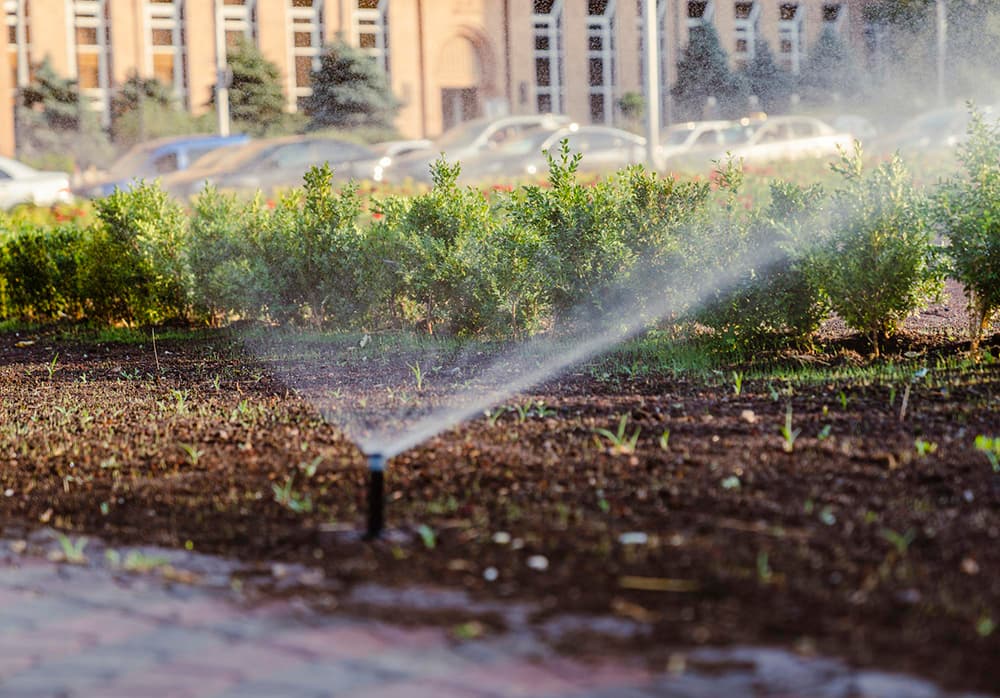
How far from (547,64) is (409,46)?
4.21 metres

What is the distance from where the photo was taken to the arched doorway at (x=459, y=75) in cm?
3806

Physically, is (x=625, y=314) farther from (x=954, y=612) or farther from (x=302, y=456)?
(x=954, y=612)

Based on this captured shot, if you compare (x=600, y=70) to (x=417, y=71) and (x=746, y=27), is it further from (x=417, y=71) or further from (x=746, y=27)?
(x=746, y=27)

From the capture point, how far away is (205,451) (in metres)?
4.75

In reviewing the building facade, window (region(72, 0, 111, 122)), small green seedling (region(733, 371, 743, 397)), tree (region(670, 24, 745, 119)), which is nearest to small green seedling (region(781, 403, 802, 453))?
small green seedling (region(733, 371, 743, 397))

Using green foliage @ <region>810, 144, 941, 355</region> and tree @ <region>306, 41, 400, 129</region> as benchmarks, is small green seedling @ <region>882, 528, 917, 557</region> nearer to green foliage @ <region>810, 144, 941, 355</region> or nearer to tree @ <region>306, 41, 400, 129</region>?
green foliage @ <region>810, 144, 941, 355</region>

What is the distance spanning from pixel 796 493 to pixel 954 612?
0.94 meters

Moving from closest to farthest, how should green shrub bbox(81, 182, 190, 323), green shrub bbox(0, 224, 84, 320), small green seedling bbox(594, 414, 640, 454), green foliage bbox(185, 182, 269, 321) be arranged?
small green seedling bbox(594, 414, 640, 454) → green foliage bbox(185, 182, 269, 321) → green shrub bbox(81, 182, 190, 323) → green shrub bbox(0, 224, 84, 320)

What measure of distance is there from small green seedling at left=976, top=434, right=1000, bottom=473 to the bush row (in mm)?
2024

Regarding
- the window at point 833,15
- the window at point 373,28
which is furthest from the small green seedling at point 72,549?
the window at point 373,28

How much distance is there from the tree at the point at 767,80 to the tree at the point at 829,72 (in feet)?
1.77

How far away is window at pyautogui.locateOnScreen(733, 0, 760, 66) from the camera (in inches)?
1152

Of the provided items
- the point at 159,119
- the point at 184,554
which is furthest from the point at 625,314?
the point at 159,119

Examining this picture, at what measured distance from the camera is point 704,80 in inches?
1460
